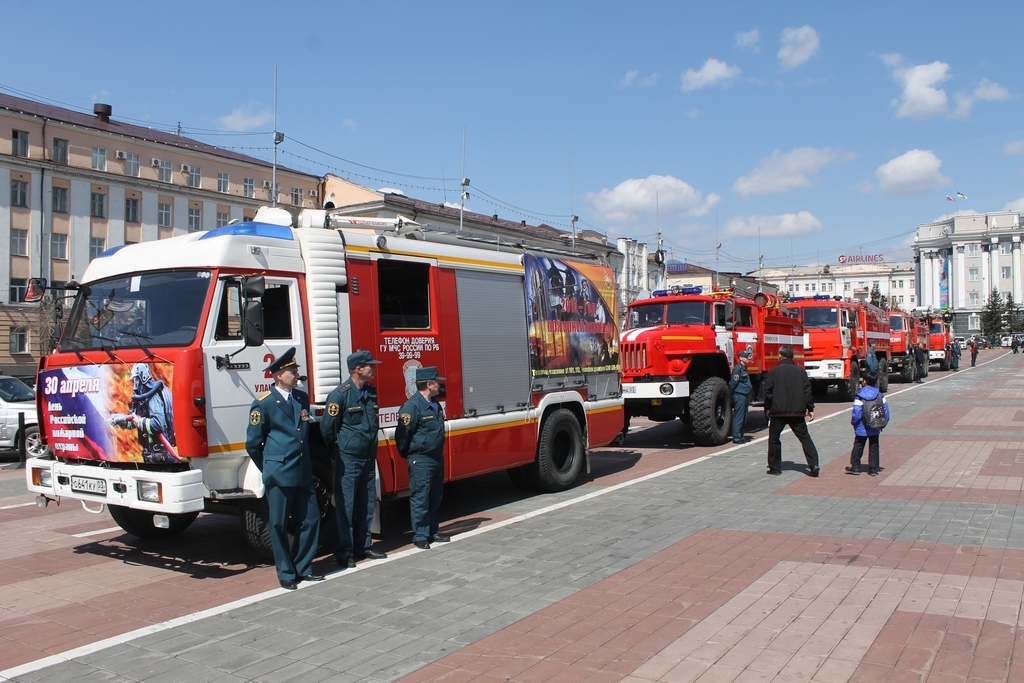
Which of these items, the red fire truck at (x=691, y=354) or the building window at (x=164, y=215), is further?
the building window at (x=164, y=215)

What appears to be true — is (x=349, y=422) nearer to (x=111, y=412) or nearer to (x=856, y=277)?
(x=111, y=412)

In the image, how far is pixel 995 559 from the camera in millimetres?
6629

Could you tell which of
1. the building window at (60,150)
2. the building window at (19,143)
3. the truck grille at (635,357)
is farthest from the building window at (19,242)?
the truck grille at (635,357)

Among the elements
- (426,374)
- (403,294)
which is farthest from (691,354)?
(426,374)

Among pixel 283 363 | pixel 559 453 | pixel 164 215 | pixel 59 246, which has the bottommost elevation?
pixel 559 453

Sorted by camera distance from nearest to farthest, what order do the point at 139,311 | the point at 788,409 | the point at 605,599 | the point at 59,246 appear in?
the point at 605,599, the point at 139,311, the point at 788,409, the point at 59,246

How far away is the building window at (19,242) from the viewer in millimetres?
41375

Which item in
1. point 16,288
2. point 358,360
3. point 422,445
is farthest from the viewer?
point 16,288

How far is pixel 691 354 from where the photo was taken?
1441 cm

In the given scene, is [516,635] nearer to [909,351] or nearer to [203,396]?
[203,396]

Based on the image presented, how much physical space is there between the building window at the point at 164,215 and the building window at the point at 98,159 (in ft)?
12.0

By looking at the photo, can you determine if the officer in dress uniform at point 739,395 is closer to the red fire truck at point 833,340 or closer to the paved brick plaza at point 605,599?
the paved brick plaza at point 605,599

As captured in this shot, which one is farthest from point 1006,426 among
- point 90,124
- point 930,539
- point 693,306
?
point 90,124

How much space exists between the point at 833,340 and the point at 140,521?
63.7 feet
